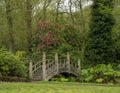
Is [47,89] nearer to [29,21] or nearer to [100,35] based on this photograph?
[100,35]

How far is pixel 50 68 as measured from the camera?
67.3ft

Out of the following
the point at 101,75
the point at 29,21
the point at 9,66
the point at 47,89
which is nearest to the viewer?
the point at 47,89

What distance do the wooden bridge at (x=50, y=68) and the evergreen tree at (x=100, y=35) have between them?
8.35 ft

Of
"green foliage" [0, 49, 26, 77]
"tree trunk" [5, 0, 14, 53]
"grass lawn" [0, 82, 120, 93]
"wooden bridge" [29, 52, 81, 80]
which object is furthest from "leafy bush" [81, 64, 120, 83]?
"tree trunk" [5, 0, 14, 53]

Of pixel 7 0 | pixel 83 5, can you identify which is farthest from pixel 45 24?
pixel 83 5

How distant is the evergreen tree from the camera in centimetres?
2636

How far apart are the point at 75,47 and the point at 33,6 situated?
5889 mm

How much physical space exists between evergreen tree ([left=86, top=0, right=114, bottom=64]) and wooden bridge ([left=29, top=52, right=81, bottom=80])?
100 inches

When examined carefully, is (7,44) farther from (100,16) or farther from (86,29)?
(100,16)

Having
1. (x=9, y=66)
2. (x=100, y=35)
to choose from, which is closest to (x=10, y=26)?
(x=100, y=35)

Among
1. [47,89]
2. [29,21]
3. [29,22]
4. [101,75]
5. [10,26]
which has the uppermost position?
[29,21]

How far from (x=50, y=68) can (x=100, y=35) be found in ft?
26.2

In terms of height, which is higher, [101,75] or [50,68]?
[50,68]

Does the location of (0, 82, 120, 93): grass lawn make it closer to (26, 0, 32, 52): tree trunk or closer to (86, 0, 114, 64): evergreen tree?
(86, 0, 114, 64): evergreen tree
